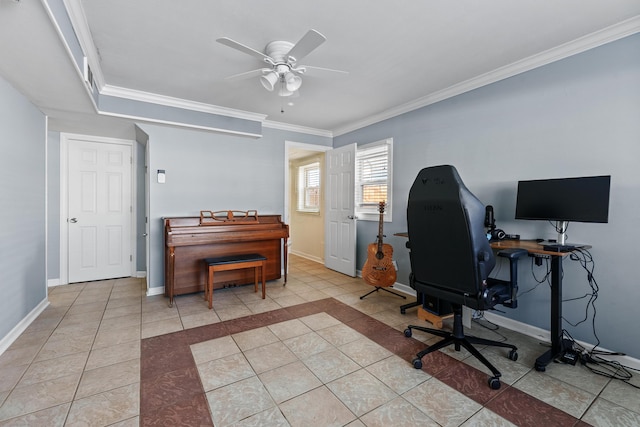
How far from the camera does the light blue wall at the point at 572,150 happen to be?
6.73 ft

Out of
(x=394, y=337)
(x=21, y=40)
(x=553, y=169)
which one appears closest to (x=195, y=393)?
(x=394, y=337)

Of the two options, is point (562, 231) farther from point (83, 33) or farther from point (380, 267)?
point (83, 33)

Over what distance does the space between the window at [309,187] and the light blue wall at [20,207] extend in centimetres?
415

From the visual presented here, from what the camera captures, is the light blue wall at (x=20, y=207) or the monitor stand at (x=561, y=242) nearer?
the monitor stand at (x=561, y=242)

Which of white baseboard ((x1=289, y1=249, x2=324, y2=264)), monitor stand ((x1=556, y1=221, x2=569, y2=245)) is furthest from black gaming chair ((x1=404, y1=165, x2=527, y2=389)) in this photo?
white baseboard ((x1=289, y1=249, x2=324, y2=264))

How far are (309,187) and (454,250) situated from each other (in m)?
4.63

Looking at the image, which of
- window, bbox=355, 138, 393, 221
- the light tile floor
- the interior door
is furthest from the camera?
the interior door

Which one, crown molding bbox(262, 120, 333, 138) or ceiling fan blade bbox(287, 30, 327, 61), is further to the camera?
crown molding bbox(262, 120, 333, 138)

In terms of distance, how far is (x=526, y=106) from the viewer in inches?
101

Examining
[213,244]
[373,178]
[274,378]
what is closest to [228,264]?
[213,244]

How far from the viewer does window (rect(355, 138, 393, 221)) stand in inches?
157

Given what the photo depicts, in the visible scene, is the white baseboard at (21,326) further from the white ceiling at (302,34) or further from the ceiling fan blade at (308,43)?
the ceiling fan blade at (308,43)

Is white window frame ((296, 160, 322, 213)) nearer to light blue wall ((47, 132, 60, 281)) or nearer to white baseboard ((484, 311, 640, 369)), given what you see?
white baseboard ((484, 311, 640, 369))

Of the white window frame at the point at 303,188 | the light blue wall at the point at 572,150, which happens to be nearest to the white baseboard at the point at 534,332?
the light blue wall at the point at 572,150
